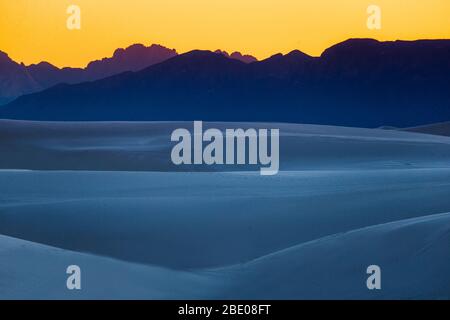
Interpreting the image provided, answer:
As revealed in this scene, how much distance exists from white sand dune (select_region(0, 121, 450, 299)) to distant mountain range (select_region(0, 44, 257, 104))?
34.1 inches

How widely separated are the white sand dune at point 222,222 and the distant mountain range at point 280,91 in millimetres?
487

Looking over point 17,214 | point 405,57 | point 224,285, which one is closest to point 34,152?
point 17,214

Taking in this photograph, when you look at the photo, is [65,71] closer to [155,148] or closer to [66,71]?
[66,71]

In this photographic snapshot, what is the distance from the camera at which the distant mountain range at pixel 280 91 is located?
650 cm

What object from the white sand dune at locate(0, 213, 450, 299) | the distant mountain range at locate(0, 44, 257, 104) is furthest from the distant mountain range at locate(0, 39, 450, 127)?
the white sand dune at locate(0, 213, 450, 299)

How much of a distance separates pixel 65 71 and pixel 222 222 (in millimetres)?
2617

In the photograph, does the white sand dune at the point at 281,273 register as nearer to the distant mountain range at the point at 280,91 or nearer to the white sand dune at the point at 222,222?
the white sand dune at the point at 222,222

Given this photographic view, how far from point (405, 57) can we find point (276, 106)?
190cm

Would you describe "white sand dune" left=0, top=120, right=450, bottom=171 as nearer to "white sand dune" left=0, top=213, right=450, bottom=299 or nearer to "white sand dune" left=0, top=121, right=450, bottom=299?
"white sand dune" left=0, top=121, right=450, bottom=299

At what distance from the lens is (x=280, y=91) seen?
7.80m

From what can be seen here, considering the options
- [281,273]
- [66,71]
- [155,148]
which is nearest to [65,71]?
[66,71]

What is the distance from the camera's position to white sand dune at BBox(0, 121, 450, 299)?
333 centimetres
